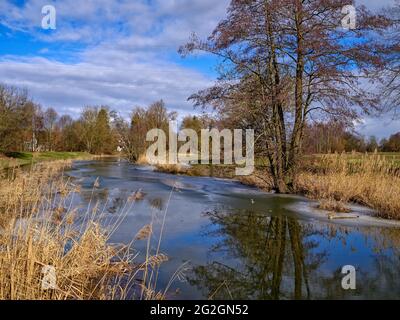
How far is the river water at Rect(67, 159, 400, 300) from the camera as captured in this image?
167 inches

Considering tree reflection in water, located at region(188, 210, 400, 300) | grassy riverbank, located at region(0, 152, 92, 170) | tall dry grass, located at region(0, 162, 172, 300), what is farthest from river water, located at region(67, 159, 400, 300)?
grassy riverbank, located at region(0, 152, 92, 170)

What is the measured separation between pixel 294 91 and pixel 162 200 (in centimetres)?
517

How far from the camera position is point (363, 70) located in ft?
35.4

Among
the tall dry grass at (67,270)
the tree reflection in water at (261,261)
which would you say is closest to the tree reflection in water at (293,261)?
the tree reflection in water at (261,261)

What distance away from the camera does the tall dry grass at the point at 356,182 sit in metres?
8.26

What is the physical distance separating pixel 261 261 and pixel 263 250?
0.56 m

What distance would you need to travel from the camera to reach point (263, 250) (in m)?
5.79

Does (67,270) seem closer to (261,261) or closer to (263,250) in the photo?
(261,261)

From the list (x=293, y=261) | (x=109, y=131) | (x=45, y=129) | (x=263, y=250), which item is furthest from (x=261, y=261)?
(x=109, y=131)

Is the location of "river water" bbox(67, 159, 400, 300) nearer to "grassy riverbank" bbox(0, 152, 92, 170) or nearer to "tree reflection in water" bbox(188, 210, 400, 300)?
"tree reflection in water" bbox(188, 210, 400, 300)

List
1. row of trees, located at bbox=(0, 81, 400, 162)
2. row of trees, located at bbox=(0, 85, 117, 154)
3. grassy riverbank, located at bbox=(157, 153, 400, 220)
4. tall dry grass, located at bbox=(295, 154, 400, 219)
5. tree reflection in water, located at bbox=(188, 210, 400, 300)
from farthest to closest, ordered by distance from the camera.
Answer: row of trees, located at bbox=(0, 85, 117, 154)
row of trees, located at bbox=(0, 81, 400, 162)
grassy riverbank, located at bbox=(157, 153, 400, 220)
tall dry grass, located at bbox=(295, 154, 400, 219)
tree reflection in water, located at bbox=(188, 210, 400, 300)

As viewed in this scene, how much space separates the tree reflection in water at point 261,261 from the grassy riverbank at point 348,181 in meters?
2.06
